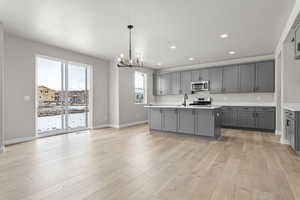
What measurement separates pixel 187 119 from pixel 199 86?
111 inches

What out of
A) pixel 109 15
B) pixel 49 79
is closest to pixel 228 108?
pixel 109 15

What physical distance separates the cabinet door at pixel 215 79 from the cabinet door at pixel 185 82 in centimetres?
97

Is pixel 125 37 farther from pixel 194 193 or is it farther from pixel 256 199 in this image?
pixel 256 199

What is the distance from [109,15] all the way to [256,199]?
374cm

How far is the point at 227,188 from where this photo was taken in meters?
2.02

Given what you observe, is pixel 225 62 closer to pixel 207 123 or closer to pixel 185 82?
pixel 185 82

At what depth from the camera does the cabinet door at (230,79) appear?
20.7ft

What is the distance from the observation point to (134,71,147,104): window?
7.71 metres

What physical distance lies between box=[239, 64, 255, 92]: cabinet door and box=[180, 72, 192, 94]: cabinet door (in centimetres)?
211

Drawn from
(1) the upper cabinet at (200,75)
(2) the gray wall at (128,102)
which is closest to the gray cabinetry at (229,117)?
(1) the upper cabinet at (200,75)

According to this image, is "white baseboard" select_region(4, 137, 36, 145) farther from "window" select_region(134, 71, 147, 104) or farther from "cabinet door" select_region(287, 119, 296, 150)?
"cabinet door" select_region(287, 119, 296, 150)

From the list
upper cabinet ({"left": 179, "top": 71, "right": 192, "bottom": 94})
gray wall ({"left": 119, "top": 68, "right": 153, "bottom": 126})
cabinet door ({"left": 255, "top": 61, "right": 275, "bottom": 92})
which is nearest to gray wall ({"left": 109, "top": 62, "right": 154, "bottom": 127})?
gray wall ({"left": 119, "top": 68, "right": 153, "bottom": 126})

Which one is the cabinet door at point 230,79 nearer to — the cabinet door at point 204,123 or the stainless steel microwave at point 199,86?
the stainless steel microwave at point 199,86

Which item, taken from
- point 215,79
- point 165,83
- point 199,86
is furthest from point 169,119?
point 165,83
